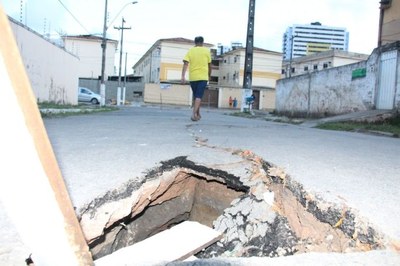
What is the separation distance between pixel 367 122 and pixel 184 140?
9141mm

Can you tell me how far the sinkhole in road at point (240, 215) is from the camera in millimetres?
2459

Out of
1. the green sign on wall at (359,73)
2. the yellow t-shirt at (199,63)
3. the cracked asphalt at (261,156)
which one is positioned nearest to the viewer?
the cracked asphalt at (261,156)

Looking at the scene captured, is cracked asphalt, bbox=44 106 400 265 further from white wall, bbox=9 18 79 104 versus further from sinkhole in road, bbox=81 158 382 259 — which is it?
white wall, bbox=9 18 79 104

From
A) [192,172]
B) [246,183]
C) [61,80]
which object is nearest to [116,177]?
[192,172]

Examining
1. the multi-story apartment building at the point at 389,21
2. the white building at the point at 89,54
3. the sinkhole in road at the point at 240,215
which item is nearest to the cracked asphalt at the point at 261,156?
the sinkhole in road at the point at 240,215

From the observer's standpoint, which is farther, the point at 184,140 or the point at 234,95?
the point at 234,95

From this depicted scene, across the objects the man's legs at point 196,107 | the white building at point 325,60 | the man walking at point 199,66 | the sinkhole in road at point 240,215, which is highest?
the white building at point 325,60

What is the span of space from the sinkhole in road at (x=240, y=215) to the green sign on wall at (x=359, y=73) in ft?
45.1

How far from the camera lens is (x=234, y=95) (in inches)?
2010

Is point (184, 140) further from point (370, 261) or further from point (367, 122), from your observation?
point (367, 122)

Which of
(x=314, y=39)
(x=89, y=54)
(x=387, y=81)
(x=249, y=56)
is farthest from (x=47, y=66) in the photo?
(x=314, y=39)

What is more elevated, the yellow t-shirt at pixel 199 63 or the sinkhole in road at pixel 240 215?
the yellow t-shirt at pixel 199 63

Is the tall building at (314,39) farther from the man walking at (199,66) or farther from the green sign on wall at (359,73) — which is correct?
the man walking at (199,66)

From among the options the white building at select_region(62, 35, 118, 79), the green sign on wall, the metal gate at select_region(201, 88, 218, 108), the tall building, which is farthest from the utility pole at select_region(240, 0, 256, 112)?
the white building at select_region(62, 35, 118, 79)
